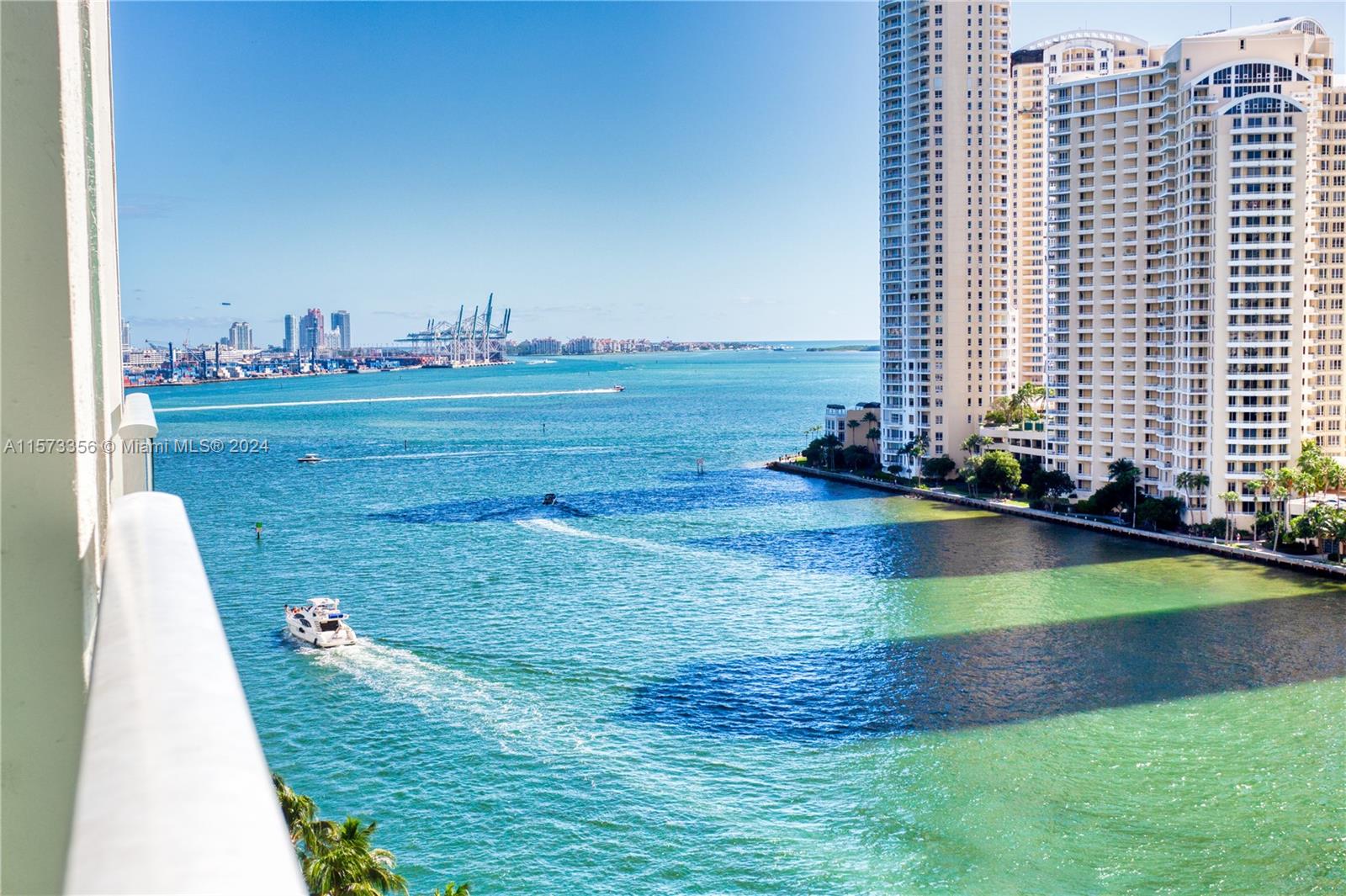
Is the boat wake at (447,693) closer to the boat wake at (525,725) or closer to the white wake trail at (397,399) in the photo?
the boat wake at (525,725)

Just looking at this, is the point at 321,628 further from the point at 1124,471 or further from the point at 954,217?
the point at 954,217

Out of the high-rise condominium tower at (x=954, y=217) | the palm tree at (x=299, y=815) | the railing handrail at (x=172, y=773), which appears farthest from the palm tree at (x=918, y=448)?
the railing handrail at (x=172, y=773)

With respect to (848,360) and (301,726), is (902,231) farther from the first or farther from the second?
(848,360)

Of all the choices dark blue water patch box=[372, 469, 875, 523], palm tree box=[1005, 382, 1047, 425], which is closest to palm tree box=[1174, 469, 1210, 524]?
palm tree box=[1005, 382, 1047, 425]

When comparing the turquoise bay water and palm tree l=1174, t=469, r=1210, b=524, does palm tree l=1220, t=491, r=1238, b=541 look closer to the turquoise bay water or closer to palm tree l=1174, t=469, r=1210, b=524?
palm tree l=1174, t=469, r=1210, b=524

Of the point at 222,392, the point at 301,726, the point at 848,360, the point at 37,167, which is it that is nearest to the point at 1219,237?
the point at 301,726

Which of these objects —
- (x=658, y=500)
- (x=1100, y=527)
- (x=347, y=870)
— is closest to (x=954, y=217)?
(x=1100, y=527)
